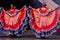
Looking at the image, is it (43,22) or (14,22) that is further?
(14,22)

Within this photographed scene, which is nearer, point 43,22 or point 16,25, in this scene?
point 43,22

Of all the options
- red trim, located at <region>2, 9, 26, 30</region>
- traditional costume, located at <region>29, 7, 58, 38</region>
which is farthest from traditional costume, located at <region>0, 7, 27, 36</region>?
traditional costume, located at <region>29, 7, 58, 38</region>

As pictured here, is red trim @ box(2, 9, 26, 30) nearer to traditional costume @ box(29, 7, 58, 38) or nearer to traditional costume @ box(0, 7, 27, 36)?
traditional costume @ box(0, 7, 27, 36)

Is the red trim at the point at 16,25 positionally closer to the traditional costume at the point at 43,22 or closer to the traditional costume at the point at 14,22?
the traditional costume at the point at 14,22

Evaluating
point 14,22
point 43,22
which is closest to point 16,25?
point 14,22

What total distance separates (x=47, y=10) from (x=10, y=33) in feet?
7.60

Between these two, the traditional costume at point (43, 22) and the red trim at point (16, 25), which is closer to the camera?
the traditional costume at point (43, 22)

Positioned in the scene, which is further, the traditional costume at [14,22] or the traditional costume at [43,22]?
the traditional costume at [14,22]

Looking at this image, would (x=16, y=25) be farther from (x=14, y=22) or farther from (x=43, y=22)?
(x=43, y=22)

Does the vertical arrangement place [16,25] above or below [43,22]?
below

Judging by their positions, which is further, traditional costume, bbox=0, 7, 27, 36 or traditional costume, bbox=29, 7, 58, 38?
traditional costume, bbox=0, 7, 27, 36

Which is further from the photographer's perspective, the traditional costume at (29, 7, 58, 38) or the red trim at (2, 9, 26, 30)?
the red trim at (2, 9, 26, 30)

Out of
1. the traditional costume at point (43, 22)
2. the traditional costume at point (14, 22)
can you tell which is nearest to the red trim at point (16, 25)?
the traditional costume at point (14, 22)

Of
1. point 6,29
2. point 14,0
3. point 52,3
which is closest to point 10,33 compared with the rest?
point 6,29
